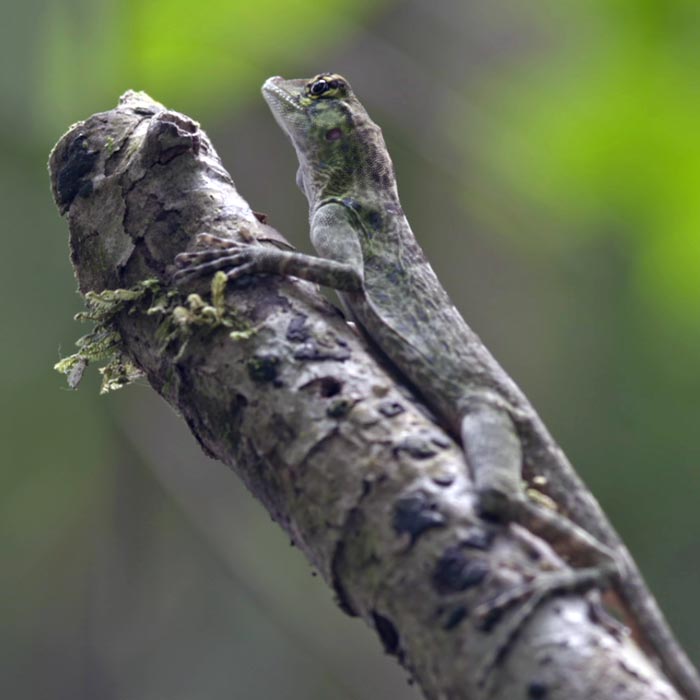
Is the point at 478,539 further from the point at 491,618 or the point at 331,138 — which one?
the point at 331,138

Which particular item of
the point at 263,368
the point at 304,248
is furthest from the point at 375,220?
the point at 304,248

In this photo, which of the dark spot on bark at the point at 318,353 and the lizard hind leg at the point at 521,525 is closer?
the lizard hind leg at the point at 521,525

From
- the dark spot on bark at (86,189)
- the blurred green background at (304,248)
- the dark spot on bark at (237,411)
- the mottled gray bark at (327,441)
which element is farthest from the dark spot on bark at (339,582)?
the blurred green background at (304,248)

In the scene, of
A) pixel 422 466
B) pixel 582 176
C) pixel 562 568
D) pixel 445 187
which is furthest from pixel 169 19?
pixel 445 187

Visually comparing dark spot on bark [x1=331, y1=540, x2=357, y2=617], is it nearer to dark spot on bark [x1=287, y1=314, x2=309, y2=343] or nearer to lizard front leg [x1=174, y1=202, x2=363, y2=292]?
dark spot on bark [x1=287, y1=314, x2=309, y2=343]

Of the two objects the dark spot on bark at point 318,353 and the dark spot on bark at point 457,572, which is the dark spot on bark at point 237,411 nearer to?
the dark spot on bark at point 318,353

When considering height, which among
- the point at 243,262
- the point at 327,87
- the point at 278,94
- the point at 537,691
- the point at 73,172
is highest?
the point at 73,172
